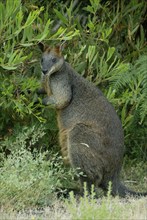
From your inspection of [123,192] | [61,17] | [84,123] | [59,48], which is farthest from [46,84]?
[123,192]

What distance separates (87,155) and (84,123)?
0.46 m

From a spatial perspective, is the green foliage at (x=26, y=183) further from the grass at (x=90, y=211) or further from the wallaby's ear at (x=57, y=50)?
the wallaby's ear at (x=57, y=50)

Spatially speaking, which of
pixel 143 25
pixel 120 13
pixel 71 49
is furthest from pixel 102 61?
pixel 143 25

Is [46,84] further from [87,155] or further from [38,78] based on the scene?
[87,155]

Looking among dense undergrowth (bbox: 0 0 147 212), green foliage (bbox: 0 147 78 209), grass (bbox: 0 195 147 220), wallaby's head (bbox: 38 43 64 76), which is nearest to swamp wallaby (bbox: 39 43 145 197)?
wallaby's head (bbox: 38 43 64 76)

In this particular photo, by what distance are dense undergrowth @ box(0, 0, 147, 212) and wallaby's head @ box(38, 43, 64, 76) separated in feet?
0.49

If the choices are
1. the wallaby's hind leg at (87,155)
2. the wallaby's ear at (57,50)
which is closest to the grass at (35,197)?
the wallaby's hind leg at (87,155)

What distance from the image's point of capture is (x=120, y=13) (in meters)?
10.2

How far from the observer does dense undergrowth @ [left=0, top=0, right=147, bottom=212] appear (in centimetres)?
808

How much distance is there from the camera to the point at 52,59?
9.05 meters

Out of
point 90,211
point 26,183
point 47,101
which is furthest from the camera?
point 47,101

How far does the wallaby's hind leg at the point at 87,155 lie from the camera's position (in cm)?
853

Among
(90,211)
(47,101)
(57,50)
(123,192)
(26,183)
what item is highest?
(57,50)

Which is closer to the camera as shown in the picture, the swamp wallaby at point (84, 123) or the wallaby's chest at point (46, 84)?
the swamp wallaby at point (84, 123)
